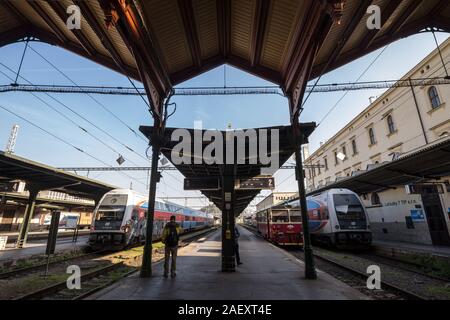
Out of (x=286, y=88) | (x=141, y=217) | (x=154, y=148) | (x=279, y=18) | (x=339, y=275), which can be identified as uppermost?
(x=279, y=18)

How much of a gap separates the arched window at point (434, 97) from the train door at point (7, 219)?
50.2m

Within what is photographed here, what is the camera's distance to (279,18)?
21.6 ft

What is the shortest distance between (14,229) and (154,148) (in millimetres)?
41083

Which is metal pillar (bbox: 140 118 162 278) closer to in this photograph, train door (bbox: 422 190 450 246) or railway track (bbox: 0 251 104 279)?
railway track (bbox: 0 251 104 279)

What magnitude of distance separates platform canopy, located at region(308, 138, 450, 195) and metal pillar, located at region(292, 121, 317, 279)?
6268 millimetres

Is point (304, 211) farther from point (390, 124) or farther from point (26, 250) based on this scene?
point (390, 124)

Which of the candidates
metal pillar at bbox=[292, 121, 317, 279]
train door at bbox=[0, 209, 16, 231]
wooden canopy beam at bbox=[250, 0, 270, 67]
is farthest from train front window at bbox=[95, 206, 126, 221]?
train door at bbox=[0, 209, 16, 231]

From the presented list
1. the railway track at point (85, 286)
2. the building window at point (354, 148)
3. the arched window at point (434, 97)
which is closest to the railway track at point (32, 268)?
the railway track at point (85, 286)

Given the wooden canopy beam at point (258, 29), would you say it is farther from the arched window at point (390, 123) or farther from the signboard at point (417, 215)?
the arched window at point (390, 123)

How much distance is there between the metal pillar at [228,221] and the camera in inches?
317
